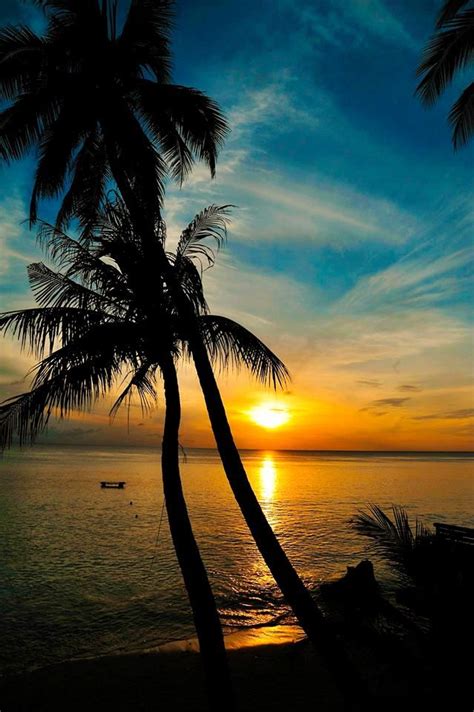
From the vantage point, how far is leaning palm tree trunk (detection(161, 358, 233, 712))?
5.97 meters

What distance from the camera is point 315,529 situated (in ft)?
112

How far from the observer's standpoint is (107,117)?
7852 millimetres

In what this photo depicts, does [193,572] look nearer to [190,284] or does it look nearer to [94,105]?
[190,284]

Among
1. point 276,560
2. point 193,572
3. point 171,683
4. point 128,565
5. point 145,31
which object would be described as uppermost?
point 145,31

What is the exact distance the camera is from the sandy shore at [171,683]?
1001 centimetres

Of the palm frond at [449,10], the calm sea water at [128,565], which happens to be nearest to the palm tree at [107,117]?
the palm frond at [449,10]

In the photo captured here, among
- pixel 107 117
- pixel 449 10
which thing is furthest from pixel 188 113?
pixel 449 10

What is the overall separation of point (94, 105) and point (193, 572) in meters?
8.41

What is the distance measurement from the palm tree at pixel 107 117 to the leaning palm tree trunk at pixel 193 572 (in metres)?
0.72

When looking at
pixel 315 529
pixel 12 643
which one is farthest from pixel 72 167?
pixel 315 529

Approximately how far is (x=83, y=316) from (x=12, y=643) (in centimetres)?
1337

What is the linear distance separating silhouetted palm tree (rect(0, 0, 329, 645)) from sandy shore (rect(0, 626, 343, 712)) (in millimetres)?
7691

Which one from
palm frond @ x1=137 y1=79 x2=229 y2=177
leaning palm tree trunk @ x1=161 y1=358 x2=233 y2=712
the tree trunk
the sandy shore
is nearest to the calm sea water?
the sandy shore

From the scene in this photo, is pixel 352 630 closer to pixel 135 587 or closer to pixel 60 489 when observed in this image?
pixel 135 587
